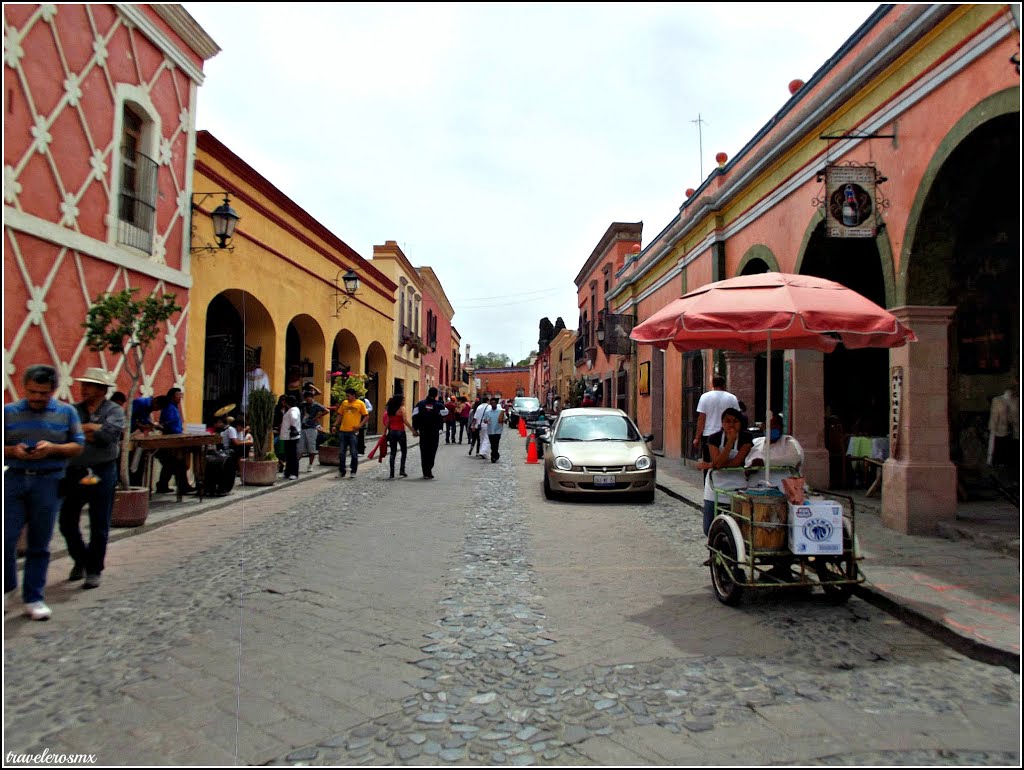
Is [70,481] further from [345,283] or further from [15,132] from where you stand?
[345,283]

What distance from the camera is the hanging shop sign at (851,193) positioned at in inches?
329

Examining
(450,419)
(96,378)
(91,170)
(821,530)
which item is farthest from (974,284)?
(450,419)

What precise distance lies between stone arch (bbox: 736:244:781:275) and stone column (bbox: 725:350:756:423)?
165 cm

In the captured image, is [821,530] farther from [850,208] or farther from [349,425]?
[349,425]

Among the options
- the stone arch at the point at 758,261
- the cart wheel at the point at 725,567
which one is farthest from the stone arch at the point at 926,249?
the cart wheel at the point at 725,567

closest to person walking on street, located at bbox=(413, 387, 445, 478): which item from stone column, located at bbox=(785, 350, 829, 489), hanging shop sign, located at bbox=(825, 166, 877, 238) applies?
stone column, located at bbox=(785, 350, 829, 489)

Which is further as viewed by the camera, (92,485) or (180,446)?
(180,446)

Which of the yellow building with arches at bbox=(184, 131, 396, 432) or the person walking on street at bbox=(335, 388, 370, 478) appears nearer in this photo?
the yellow building with arches at bbox=(184, 131, 396, 432)

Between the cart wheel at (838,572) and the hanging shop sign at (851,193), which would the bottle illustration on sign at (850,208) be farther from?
the cart wheel at (838,572)

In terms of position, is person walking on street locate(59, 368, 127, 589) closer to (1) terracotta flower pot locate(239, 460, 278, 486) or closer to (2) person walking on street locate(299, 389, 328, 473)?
(1) terracotta flower pot locate(239, 460, 278, 486)

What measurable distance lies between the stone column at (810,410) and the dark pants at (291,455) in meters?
Result: 8.66

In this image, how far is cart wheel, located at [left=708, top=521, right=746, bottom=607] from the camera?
5117 mm

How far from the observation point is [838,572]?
525cm
